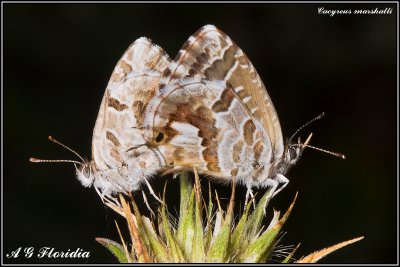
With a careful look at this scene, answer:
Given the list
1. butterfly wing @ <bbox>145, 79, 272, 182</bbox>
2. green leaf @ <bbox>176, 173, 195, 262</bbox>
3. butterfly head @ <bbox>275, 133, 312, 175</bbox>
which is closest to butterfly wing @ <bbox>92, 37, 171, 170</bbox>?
butterfly wing @ <bbox>145, 79, 272, 182</bbox>

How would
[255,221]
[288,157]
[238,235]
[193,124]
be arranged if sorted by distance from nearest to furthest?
1. [238,235]
2. [255,221]
3. [193,124]
4. [288,157]

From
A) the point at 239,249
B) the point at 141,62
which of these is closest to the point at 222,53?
the point at 141,62

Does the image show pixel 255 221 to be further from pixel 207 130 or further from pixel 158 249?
pixel 207 130

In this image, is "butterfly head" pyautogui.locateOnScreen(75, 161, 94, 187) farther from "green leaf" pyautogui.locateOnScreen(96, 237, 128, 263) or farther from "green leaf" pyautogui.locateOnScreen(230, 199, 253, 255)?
"green leaf" pyautogui.locateOnScreen(230, 199, 253, 255)

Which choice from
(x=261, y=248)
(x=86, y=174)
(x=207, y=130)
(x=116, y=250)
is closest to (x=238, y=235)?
(x=261, y=248)

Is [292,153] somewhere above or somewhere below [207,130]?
below

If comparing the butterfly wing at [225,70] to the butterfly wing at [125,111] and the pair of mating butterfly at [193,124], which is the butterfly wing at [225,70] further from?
the butterfly wing at [125,111]

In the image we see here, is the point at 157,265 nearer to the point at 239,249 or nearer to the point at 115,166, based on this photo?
the point at 239,249
